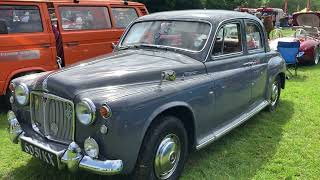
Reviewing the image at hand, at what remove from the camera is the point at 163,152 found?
4.07 m

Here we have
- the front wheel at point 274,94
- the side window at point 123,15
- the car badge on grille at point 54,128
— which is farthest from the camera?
the side window at point 123,15

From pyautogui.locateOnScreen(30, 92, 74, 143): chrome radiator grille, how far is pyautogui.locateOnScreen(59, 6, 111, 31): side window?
3.67 m

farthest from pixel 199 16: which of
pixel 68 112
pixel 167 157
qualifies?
pixel 68 112

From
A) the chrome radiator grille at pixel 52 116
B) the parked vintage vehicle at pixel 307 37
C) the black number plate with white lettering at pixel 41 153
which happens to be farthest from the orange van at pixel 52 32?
the parked vintage vehicle at pixel 307 37

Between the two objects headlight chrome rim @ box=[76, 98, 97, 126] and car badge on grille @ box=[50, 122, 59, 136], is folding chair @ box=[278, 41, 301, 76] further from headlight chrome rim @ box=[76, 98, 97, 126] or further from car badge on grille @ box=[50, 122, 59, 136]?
headlight chrome rim @ box=[76, 98, 97, 126]

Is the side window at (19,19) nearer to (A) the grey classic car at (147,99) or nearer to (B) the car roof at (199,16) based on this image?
(A) the grey classic car at (147,99)

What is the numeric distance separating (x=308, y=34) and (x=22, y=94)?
39.0 ft

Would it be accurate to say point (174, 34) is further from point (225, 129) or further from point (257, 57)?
point (257, 57)

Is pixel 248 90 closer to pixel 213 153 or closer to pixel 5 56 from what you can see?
pixel 213 153

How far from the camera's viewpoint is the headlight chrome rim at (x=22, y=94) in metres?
4.32

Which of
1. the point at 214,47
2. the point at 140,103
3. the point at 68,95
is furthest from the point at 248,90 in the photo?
the point at 68,95

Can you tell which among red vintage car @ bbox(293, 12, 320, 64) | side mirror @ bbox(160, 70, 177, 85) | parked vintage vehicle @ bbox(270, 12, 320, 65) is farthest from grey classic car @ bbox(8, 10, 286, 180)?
red vintage car @ bbox(293, 12, 320, 64)

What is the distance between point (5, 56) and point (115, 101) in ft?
12.2

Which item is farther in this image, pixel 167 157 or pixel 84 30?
pixel 84 30
